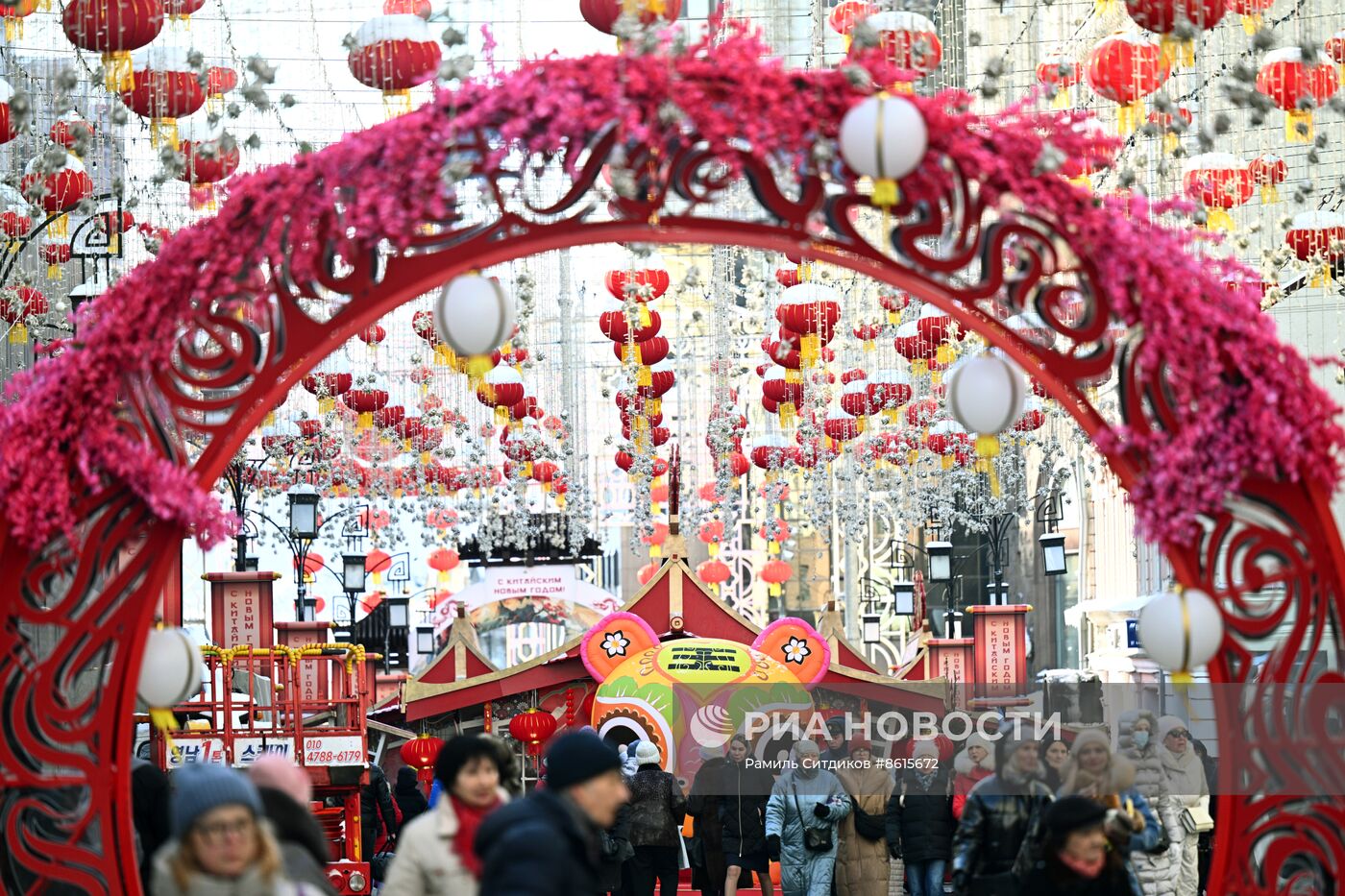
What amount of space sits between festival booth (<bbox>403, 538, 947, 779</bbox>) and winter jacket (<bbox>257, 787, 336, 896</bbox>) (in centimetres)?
1498

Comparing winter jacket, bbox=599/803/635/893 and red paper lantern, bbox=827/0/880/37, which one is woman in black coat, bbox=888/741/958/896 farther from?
red paper lantern, bbox=827/0/880/37

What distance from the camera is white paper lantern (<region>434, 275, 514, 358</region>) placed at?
8.50 meters

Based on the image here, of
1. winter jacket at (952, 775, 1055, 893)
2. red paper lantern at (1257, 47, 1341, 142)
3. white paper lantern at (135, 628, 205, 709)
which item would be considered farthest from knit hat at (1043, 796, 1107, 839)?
red paper lantern at (1257, 47, 1341, 142)

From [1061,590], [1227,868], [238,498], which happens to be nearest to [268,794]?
[1227,868]

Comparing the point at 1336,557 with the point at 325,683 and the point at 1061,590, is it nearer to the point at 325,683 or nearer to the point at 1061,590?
the point at 325,683

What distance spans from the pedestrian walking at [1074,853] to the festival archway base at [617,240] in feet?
4.37

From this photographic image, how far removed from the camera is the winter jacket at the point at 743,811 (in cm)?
1526

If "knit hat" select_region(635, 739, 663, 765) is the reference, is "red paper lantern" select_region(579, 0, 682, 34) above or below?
above

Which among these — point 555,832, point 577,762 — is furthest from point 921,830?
point 555,832

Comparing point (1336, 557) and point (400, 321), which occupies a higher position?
point (400, 321)

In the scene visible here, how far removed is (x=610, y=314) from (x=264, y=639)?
5.25 meters

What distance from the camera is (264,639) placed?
21.5 metres

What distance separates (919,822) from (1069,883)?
6.48 m

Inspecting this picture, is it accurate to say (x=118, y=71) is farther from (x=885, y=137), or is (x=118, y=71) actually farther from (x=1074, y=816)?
(x=1074, y=816)
